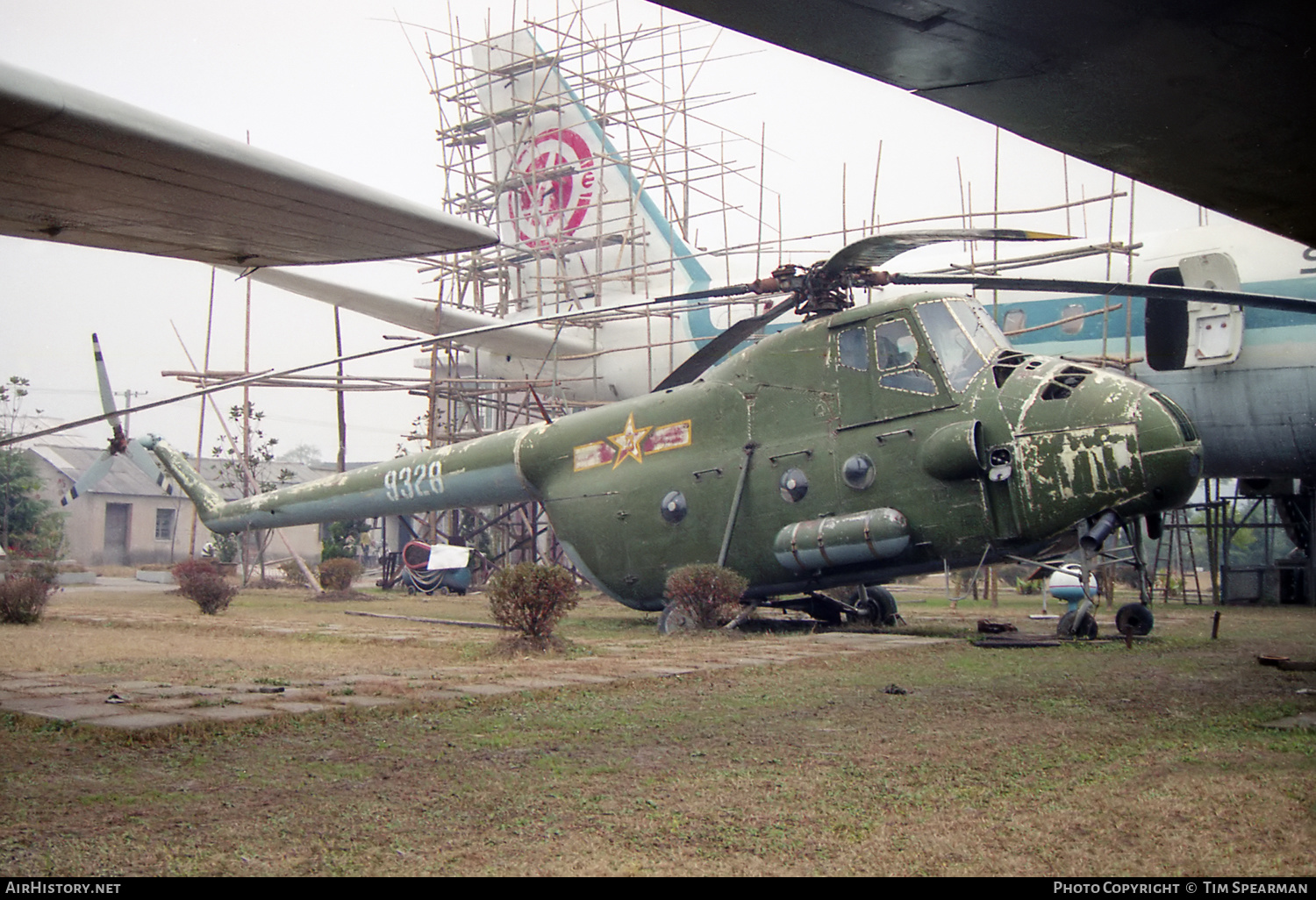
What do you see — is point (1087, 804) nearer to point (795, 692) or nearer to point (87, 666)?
point (795, 692)

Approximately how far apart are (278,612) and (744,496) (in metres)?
9.06

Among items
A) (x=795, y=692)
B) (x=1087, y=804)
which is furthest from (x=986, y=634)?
(x=1087, y=804)

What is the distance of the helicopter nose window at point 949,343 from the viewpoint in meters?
10.6

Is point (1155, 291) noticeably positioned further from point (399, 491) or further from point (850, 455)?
point (399, 491)

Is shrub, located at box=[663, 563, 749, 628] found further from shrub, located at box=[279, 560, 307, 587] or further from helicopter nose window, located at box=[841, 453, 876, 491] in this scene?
shrub, located at box=[279, 560, 307, 587]

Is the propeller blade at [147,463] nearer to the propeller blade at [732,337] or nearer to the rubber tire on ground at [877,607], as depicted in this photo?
the propeller blade at [732,337]

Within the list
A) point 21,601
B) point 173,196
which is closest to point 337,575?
point 21,601

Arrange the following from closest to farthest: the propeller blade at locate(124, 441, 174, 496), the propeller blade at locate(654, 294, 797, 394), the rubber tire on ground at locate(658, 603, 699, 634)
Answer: the propeller blade at locate(654, 294, 797, 394), the rubber tire on ground at locate(658, 603, 699, 634), the propeller blade at locate(124, 441, 174, 496)

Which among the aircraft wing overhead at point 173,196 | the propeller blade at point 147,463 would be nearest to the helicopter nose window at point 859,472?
the aircraft wing overhead at point 173,196

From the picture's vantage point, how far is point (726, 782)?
15.4ft

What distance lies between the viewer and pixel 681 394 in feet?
42.4

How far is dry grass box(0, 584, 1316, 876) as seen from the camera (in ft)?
11.7

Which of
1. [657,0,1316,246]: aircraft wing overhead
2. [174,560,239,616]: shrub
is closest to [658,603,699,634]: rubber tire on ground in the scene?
[657,0,1316,246]: aircraft wing overhead

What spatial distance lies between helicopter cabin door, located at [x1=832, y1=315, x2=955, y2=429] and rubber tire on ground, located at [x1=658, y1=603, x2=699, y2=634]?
8.74 ft
